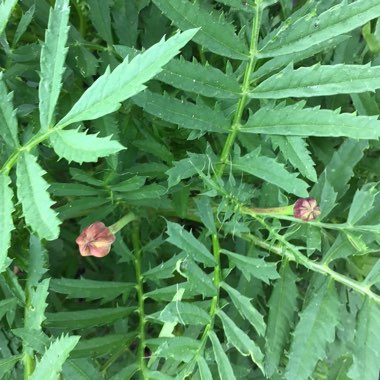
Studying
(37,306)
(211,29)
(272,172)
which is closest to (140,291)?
(37,306)

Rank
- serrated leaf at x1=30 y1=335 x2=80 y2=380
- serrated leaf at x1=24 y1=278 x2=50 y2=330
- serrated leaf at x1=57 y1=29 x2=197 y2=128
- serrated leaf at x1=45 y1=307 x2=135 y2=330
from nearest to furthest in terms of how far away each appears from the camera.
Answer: serrated leaf at x1=57 y1=29 x2=197 y2=128 → serrated leaf at x1=30 y1=335 x2=80 y2=380 → serrated leaf at x1=24 y1=278 x2=50 y2=330 → serrated leaf at x1=45 y1=307 x2=135 y2=330

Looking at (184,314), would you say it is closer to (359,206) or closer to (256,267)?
(256,267)

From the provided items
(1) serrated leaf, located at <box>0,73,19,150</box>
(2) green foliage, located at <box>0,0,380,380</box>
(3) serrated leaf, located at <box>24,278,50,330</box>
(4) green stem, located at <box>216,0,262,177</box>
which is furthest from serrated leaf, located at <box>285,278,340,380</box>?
(1) serrated leaf, located at <box>0,73,19,150</box>

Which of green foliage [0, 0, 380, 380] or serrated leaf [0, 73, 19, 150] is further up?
serrated leaf [0, 73, 19, 150]

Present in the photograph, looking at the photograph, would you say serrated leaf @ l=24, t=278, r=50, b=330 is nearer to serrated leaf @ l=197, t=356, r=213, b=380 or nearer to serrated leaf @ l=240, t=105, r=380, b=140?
serrated leaf @ l=197, t=356, r=213, b=380

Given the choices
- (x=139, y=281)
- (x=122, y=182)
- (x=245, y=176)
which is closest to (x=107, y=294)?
(x=139, y=281)

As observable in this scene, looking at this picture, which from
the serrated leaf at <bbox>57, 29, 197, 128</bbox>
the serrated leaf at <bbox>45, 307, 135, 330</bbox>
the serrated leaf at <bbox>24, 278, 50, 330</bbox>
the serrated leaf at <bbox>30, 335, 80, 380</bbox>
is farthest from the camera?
the serrated leaf at <bbox>45, 307, 135, 330</bbox>
